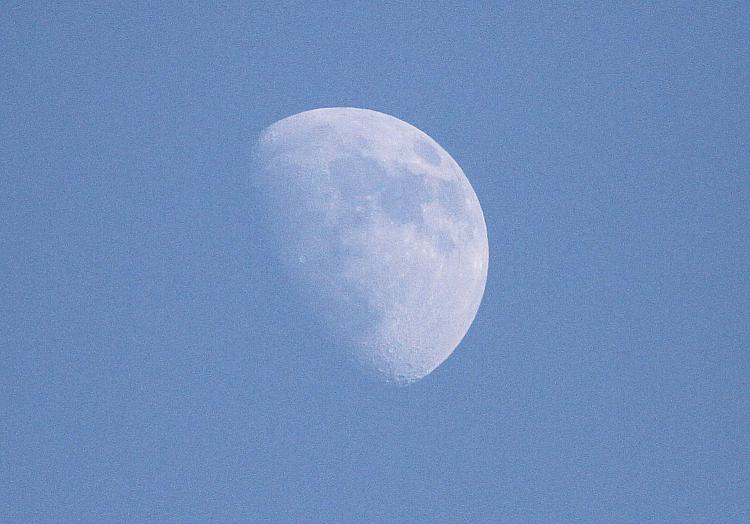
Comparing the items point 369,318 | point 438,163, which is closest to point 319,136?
point 438,163

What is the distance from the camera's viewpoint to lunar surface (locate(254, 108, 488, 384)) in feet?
51.8

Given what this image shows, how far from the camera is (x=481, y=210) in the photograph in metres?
19.0

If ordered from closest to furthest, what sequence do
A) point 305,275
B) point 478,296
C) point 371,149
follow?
point 305,275, point 371,149, point 478,296

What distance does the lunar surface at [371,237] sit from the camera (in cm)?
1577

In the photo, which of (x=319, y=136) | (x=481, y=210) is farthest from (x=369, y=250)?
(x=481, y=210)

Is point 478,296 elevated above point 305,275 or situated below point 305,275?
above

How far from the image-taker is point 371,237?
15.8m

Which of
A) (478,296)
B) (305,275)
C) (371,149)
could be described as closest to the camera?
(305,275)

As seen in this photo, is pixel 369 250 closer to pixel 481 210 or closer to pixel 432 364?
pixel 432 364

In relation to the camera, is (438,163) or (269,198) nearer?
(269,198)

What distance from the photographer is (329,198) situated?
15891 millimetres

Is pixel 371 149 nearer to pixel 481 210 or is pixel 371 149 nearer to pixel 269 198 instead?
pixel 269 198

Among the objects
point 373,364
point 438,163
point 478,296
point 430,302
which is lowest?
point 373,364

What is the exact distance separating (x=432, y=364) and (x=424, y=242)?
2.27 m
